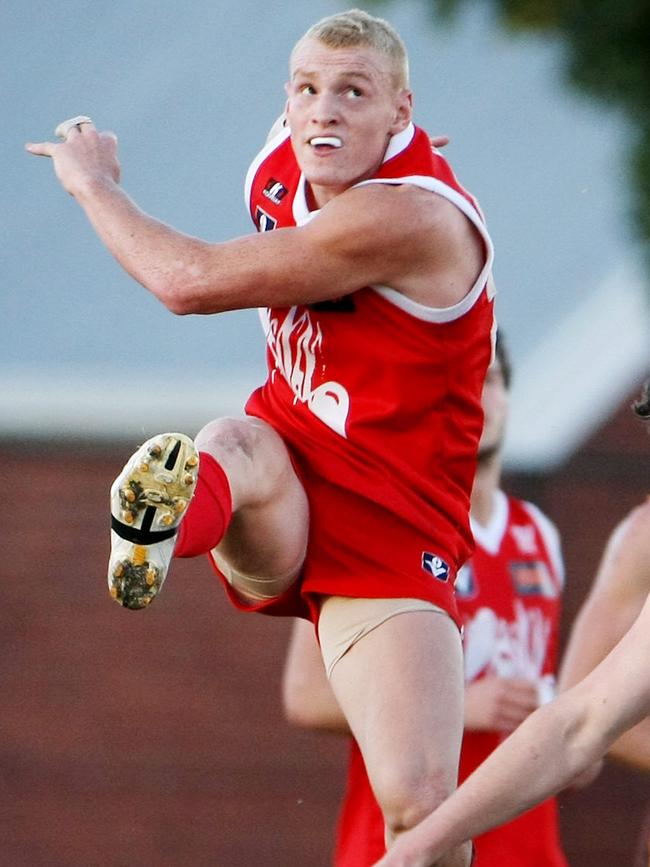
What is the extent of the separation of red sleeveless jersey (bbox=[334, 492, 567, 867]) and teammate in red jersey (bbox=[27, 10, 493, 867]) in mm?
537

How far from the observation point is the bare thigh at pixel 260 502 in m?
4.14

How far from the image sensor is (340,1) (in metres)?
8.76

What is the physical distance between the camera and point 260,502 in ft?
13.7

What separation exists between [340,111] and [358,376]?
57 cm

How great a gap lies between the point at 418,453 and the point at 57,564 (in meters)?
3.46

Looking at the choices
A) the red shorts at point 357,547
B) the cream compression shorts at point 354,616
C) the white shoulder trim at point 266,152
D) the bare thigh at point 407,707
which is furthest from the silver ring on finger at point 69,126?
the bare thigh at point 407,707

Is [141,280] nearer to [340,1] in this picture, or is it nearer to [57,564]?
[57,564]

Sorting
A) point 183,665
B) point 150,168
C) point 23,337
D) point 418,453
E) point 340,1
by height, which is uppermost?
point 418,453

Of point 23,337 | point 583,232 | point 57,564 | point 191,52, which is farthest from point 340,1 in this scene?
point 57,564

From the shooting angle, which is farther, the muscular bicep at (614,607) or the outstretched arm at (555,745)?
the muscular bicep at (614,607)

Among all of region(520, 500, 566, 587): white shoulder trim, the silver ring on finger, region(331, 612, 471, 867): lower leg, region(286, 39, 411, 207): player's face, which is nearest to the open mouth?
region(286, 39, 411, 207): player's face

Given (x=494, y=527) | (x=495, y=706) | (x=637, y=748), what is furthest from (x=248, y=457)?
(x=494, y=527)

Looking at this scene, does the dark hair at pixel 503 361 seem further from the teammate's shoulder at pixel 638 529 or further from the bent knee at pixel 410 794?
the bent knee at pixel 410 794

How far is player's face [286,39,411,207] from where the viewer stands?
4156mm
